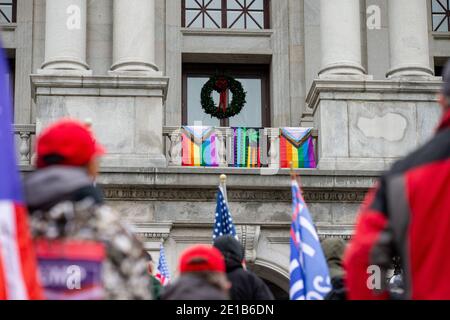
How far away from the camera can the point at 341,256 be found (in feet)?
33.2

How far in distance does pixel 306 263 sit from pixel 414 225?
19.4ft

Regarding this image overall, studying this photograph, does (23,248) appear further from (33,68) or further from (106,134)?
(33,68)

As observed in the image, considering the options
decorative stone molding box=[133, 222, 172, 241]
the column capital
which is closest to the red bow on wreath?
the column capital

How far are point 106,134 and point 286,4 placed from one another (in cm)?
627

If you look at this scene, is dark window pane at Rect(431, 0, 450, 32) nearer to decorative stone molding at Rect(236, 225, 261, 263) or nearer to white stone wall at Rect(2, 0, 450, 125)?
white stone wall at Rect(2, 0, 450, 125)

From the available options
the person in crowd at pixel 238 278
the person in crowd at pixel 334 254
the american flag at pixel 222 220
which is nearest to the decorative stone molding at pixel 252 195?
the american flag at pixel 222 220

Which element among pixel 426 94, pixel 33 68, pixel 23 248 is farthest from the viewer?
pixel 33 68

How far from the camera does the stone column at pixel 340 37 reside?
21.9 m

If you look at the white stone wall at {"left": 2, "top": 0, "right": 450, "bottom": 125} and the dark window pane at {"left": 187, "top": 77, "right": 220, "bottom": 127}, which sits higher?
the white stone wall at {"left": 2, "top": 0, "right": 450, "bottom": 125}

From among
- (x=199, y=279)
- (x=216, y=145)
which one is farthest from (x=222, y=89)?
(x=199, y=279)

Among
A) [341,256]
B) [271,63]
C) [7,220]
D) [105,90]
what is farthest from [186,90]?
[7,220]

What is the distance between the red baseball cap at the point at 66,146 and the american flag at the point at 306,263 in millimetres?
5215

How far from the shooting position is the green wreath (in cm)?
2481

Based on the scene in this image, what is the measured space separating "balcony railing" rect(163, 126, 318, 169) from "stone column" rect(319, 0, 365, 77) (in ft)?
4.54
